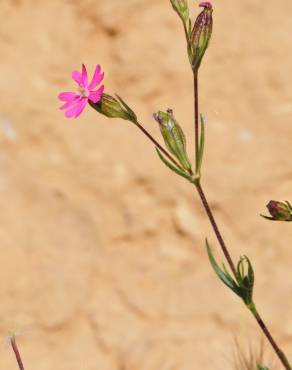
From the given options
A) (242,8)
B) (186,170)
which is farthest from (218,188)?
(186,170)

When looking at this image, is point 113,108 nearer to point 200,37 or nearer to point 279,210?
point 200,37

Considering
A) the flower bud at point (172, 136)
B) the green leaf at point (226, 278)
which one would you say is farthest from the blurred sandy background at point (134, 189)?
the flower bud at point (172, 136)

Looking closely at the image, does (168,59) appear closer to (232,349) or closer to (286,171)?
(286,171)

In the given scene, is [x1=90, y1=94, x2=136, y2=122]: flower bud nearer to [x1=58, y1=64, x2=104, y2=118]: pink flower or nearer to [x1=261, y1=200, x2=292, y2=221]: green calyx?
[x1=58, y1=64, x2=104, y2=118]: pink flower

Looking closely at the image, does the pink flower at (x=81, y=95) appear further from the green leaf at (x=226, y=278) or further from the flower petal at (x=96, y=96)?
the green leaf at (x=226, y=278)

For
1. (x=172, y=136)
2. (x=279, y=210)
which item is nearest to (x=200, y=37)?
(x=172, y=136)
